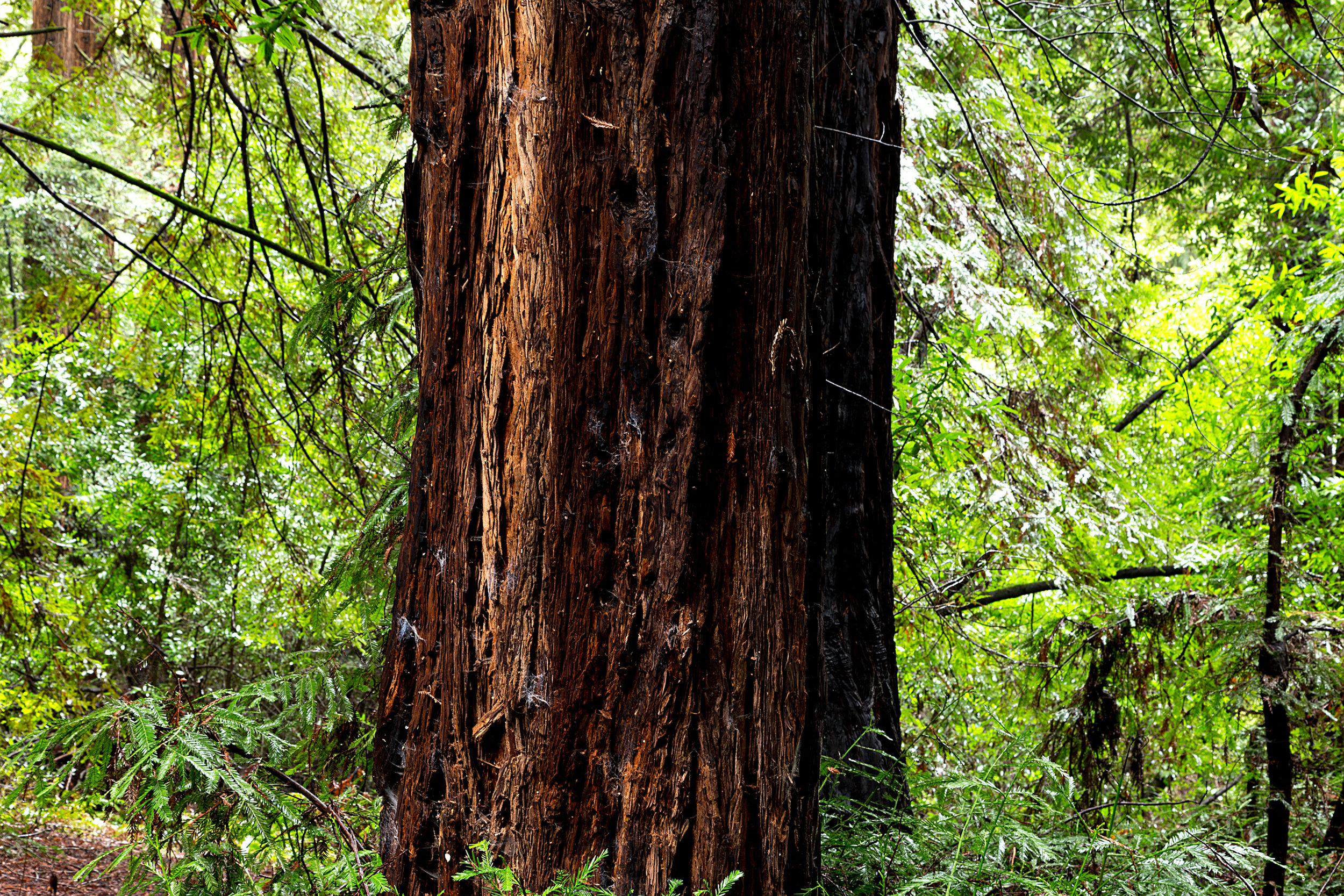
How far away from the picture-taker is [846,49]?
2689mm

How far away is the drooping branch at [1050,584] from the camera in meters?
5.59

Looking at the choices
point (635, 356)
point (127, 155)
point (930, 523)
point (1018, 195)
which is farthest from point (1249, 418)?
point (127, 155)

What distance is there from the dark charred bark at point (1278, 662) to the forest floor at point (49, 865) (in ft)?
19.8

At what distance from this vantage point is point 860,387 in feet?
→ 8.78

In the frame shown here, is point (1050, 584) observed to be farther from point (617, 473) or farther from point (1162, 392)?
point (617, 473)

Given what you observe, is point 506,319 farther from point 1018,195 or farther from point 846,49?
point 1018,195

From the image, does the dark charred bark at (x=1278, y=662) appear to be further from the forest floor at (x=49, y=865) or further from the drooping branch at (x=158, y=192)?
the forest floor at (x=49, y=865)

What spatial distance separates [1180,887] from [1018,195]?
192 inches

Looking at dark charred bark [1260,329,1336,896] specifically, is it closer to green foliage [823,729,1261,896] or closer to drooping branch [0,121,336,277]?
green foliage [823,729,1261,896]

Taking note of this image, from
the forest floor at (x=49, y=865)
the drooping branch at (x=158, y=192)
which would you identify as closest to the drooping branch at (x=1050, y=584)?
the drooping branch at (x=158, y=192)

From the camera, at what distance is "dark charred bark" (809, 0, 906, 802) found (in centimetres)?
255

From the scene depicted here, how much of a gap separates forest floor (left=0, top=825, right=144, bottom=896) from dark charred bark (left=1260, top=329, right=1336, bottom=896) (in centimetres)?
605

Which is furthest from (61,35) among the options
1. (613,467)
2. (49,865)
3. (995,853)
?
(995,853)

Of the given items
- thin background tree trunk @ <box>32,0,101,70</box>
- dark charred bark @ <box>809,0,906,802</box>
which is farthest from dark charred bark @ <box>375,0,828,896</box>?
thin background tree trunk @ <box>32,0,101,70</box>
